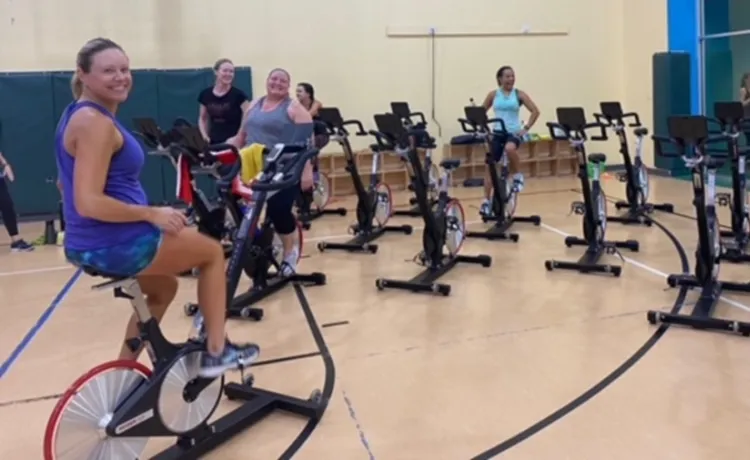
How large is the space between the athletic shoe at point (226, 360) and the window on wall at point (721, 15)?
33.8 feet

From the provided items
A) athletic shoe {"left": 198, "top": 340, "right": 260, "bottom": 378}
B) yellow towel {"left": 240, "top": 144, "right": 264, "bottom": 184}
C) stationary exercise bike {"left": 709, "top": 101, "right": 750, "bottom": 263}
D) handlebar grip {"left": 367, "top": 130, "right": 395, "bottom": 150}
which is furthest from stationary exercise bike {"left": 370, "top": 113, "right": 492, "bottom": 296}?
athletic shoe {"left": 198, "top": 340, "right": 260, "bottom": 378}

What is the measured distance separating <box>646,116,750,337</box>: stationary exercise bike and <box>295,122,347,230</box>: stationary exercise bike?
4.41 metres

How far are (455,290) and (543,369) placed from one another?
61.6 inches

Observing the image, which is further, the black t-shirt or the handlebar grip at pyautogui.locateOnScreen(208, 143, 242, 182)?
the black t-shirt

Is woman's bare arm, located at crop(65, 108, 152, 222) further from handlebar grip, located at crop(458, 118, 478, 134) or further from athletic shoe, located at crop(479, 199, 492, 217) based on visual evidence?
athletic shoe, located at crop(479, 199, 492, 217)

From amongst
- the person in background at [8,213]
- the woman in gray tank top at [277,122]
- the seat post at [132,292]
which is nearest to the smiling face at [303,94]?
the person in background at [8,213]

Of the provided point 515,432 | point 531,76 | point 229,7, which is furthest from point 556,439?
point 531,76

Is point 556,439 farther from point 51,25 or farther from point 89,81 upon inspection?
point 51,25

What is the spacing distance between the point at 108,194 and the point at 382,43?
879cm

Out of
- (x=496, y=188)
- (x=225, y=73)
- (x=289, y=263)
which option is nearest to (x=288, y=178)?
(x=289, y=263)

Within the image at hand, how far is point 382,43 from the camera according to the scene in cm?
1075

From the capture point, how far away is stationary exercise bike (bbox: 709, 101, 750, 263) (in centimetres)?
568

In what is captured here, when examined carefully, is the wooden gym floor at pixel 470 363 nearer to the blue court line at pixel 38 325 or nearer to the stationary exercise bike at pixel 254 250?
the blue court line at pixel 38 325

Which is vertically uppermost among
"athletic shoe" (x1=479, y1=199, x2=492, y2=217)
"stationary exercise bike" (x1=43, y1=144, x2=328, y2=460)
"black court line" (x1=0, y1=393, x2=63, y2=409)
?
"athletic shoe" (x1=479, y1=199, x2=492, y2=217)
